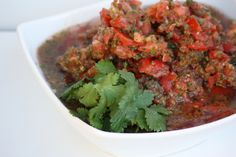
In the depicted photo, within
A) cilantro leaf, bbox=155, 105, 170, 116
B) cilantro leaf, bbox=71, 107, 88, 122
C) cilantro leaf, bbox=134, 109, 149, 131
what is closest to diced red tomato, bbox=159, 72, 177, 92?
cilantro leaf, bbox=155, 105, 170, 116

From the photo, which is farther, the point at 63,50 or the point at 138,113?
the point at 63,50

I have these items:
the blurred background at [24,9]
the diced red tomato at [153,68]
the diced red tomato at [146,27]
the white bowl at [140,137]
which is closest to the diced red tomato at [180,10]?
the diced red tomato at [146,27]

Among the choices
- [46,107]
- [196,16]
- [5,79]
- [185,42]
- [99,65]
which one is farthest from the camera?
[5,79]

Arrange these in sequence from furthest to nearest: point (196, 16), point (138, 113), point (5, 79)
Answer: point (5, 79)
point (196, 16)
point (138, 113)

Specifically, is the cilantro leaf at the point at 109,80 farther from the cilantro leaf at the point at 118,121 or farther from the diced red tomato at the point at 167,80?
the diced red tomato at the point at 167,80

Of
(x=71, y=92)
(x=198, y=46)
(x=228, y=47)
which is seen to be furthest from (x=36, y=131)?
(x=228, y=47)

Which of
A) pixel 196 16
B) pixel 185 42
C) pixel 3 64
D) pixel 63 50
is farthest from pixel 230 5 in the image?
pixel 3 64

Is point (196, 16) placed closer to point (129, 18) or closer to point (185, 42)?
point (185, 42)
